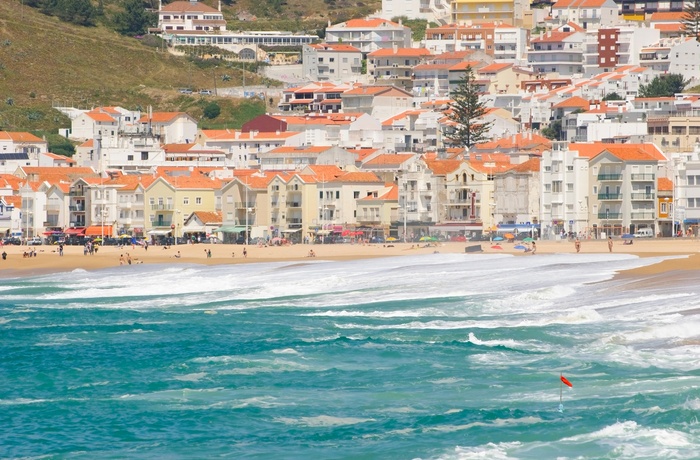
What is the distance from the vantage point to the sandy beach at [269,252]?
7394 centimetres

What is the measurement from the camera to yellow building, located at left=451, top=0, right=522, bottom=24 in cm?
16800

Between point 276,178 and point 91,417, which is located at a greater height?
point 276,178

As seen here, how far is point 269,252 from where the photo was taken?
8362cm

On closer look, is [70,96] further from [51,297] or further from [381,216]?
[51,297]

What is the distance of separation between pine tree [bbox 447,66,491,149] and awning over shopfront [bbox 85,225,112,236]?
31469 millimetres

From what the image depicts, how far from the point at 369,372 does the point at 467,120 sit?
87.8 metres

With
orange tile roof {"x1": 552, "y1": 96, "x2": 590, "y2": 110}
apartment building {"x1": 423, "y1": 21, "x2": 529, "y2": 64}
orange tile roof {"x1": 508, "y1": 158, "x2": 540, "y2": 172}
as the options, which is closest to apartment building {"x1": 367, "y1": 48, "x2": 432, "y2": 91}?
apartment building {"x1": 423, "y1": 21, "x2": 529, "y2": 64}

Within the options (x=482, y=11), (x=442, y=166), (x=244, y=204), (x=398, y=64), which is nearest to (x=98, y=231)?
(x=244, y=204)

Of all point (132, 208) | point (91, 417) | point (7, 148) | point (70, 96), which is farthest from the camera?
point (70, 96)

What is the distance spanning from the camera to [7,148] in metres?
129

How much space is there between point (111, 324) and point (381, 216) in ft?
159

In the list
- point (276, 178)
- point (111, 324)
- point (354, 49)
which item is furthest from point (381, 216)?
point (354, 49)

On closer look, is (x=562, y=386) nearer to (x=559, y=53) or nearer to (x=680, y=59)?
(x=680, y=59)

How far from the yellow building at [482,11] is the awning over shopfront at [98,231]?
7350 cm
